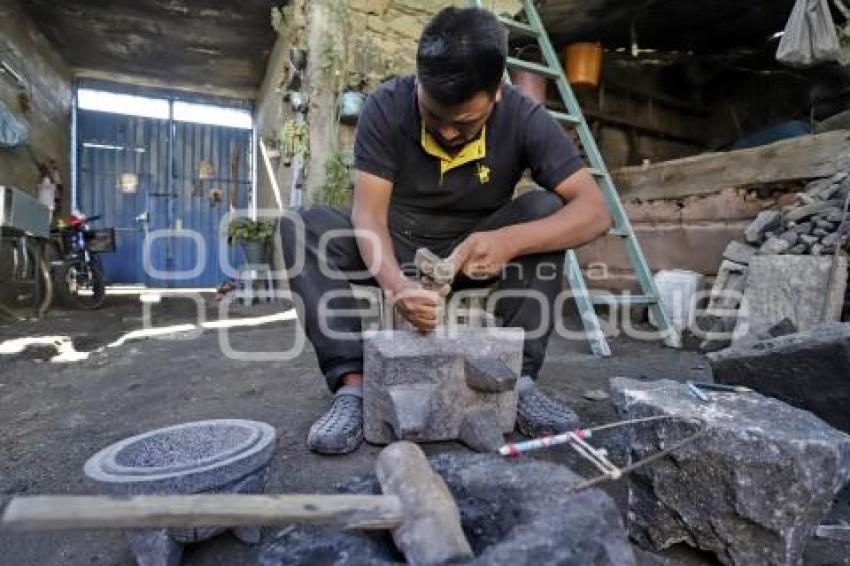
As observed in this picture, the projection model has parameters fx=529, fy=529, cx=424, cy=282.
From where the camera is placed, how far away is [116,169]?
840 centimetres

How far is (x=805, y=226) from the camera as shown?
312 cm

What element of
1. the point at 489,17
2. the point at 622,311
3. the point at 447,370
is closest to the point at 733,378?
the point at 447,370

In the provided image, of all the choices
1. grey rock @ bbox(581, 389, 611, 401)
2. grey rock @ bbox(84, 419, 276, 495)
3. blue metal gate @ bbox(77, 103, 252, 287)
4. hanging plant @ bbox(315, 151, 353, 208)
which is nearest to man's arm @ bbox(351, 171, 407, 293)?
grey rock @ bbox(84, 419, 276, 495)

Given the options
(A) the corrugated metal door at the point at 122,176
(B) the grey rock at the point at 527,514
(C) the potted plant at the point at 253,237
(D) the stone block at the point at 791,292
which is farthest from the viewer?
(A) the corrugated metal door at the point at 122,176

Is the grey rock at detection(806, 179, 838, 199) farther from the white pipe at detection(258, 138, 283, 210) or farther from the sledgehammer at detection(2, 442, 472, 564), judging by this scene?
the white pipe at detection(258, 138, 283, 210)

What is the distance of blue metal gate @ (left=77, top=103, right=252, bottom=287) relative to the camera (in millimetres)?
8320

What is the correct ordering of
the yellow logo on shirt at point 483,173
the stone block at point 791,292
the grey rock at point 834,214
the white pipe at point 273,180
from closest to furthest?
the yellow logo on shirt at point 483,173, the stone block at point 791,292, the grey rock at point 834,214, the white pipe at point 273,180

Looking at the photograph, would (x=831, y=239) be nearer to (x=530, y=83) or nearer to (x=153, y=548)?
(x=530, y=83)

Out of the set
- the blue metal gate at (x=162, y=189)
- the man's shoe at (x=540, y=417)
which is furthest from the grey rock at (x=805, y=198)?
the blue metal gate at (x=162, y=189)

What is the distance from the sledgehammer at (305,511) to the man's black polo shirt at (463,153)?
1.23m

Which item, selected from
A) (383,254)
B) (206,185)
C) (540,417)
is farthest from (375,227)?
(206,185)

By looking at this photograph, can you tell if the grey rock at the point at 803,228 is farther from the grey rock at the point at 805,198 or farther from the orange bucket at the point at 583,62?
the orange bucket at the point at 583,62

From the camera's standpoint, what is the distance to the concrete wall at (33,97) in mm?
5684

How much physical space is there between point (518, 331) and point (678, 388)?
1.59ft
